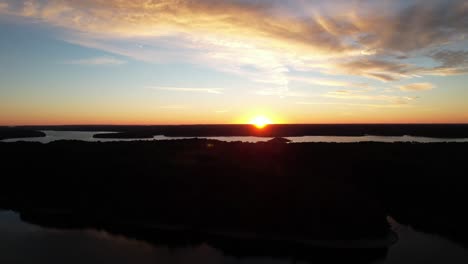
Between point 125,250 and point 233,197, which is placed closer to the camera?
point 125,250

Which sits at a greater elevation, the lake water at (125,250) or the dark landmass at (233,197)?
the dark landmass at (233,197)

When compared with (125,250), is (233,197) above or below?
above

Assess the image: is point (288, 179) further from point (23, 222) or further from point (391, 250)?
point (23, 222)

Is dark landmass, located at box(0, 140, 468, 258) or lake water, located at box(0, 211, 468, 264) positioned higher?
dark landmass, located at box(0, 140, 468, 258)

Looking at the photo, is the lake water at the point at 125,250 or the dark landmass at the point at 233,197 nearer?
the lake water at the point at 125,250

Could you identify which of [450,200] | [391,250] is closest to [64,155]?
[391,250]
